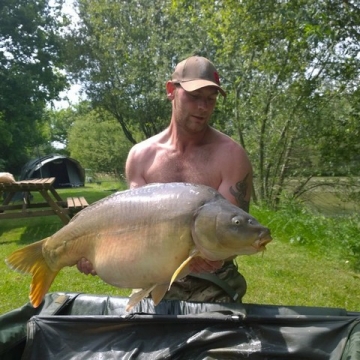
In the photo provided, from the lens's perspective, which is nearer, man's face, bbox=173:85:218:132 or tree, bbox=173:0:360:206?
man's face, bbox=173:85:218:132

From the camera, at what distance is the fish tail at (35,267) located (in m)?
1.53

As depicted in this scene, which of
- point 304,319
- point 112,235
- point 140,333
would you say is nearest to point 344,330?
point 304,319

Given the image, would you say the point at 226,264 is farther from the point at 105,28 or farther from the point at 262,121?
the point at 105,28

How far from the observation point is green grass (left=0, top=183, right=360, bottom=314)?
3.59m

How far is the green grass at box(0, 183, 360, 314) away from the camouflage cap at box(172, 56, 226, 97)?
2158 millimetres

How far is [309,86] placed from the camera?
5.89 meters

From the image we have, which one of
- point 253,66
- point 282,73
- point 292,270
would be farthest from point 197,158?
point 253,66

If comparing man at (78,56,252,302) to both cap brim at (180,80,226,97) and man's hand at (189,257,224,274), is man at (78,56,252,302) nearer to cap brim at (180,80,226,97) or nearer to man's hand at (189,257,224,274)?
cap brim at (180,80,226,97)

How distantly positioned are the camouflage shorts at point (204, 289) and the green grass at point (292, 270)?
1.51 meters

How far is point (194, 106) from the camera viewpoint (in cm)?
184

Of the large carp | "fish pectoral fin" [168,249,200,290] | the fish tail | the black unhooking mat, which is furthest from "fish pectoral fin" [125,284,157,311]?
the black unhooking mat

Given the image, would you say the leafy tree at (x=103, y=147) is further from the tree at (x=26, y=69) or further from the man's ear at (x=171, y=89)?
the man's ear at (x=171, y=89)

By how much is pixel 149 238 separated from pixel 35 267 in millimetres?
458

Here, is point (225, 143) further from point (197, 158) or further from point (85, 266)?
point (85, 266)
